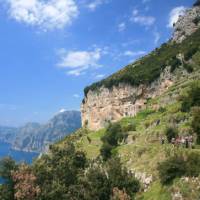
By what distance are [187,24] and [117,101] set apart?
121 feet

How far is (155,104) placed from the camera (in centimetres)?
7894

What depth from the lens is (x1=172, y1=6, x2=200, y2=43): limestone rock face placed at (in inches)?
4525

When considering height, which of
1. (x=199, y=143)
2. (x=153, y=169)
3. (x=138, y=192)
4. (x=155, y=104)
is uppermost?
(x=155, y=104)

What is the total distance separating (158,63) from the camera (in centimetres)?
10356

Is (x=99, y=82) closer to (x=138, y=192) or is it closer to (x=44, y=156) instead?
(x=44, y=156)

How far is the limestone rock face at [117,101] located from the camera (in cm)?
9519

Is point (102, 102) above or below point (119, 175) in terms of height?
above

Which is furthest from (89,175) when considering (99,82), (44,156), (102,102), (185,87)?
(99,82)

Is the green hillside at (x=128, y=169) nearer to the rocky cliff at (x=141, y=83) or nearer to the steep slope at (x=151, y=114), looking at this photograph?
the steep slope at (x=151, y=114)

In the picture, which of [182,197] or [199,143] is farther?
[199,143]

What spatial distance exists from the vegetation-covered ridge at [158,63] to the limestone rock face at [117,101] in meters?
1.65

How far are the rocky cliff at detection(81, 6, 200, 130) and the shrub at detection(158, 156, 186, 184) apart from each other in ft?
177

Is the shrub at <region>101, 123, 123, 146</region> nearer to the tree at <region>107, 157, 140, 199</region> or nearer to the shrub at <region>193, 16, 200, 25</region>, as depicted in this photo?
the tree at <region>107, 157, 140, 199</region>

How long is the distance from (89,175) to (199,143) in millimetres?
14044
